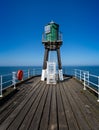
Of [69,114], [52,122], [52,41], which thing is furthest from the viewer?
[52,41]

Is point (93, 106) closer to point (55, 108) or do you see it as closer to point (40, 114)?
point (55, 108)

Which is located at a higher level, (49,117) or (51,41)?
(51,41)

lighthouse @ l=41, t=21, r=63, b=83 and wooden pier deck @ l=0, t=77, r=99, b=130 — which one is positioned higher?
lighthouse @ l=41, t=21, r=63, b=83

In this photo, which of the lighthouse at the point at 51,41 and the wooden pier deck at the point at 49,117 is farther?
the lighthouse at the point at 51,41

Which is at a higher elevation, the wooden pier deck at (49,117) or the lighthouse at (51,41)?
the lighthouse at (51,41)

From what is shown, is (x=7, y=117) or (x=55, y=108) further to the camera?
(x=55, y=108)

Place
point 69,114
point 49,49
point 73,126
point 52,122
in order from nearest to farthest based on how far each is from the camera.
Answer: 1. point 73,126
2. point 52,122
3. point 69,114
4. point 49,49

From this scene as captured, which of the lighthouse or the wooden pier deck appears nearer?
the wooden pier deck

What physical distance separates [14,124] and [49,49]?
687 centimetres

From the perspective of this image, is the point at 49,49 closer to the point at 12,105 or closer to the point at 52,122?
the point at 12,105

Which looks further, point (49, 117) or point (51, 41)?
point (51, 41)

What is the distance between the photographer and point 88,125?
2.26m

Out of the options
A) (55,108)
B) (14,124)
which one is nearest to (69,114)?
(55,108)

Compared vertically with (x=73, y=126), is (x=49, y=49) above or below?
above
